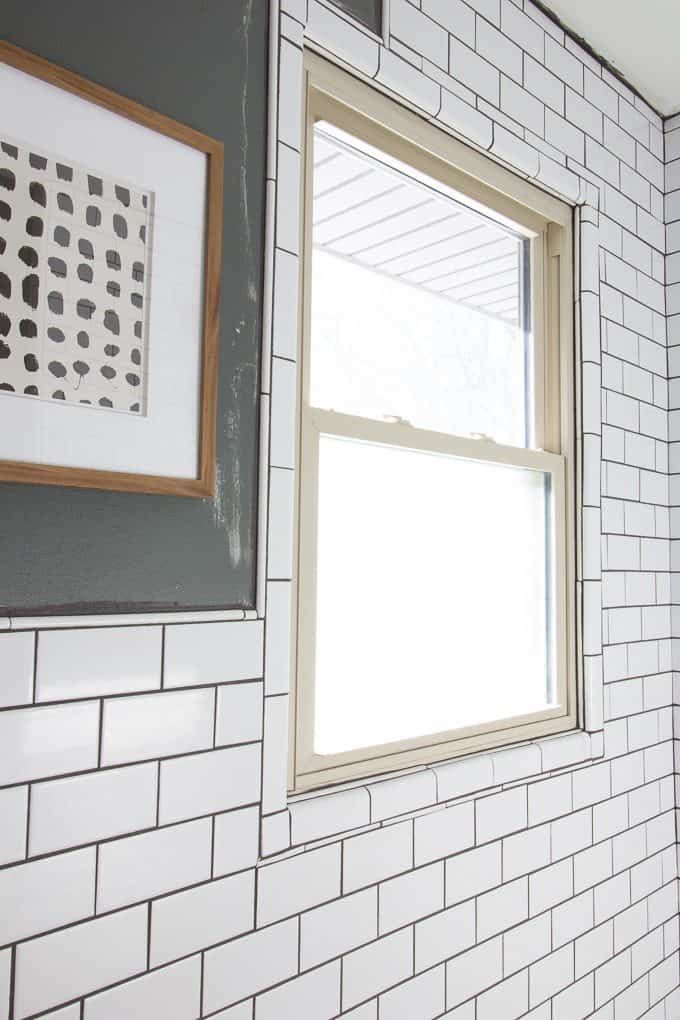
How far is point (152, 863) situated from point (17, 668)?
318 millimetres

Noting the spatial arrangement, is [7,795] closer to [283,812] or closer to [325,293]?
[283,812]

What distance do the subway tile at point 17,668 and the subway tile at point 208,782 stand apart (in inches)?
8.6

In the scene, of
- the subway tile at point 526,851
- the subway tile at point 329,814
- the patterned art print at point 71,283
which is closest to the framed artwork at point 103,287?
the patterned art print at point 71,283

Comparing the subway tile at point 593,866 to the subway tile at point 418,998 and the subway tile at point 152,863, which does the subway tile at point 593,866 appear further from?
the subway tile at point 152,863

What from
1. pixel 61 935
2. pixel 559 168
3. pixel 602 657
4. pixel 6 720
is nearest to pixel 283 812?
pixel 61 935

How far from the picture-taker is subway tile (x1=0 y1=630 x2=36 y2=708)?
0.90 m

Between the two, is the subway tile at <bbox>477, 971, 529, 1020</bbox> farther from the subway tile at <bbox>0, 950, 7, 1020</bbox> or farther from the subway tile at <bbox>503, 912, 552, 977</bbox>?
the subway tile at <bbox>0, 950, 7, 1020</bbox>

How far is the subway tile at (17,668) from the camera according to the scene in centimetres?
90

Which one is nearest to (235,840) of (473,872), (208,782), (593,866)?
(208,782)

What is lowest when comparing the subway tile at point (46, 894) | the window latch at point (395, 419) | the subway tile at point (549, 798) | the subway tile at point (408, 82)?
the subway tile at point (549, 798)

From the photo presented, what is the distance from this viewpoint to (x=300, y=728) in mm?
1248

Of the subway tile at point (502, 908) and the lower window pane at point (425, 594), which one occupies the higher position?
the lower window pane at point (425, 594)

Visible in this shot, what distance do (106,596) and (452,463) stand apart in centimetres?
81

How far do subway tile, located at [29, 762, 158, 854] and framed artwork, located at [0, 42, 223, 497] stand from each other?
36cm
